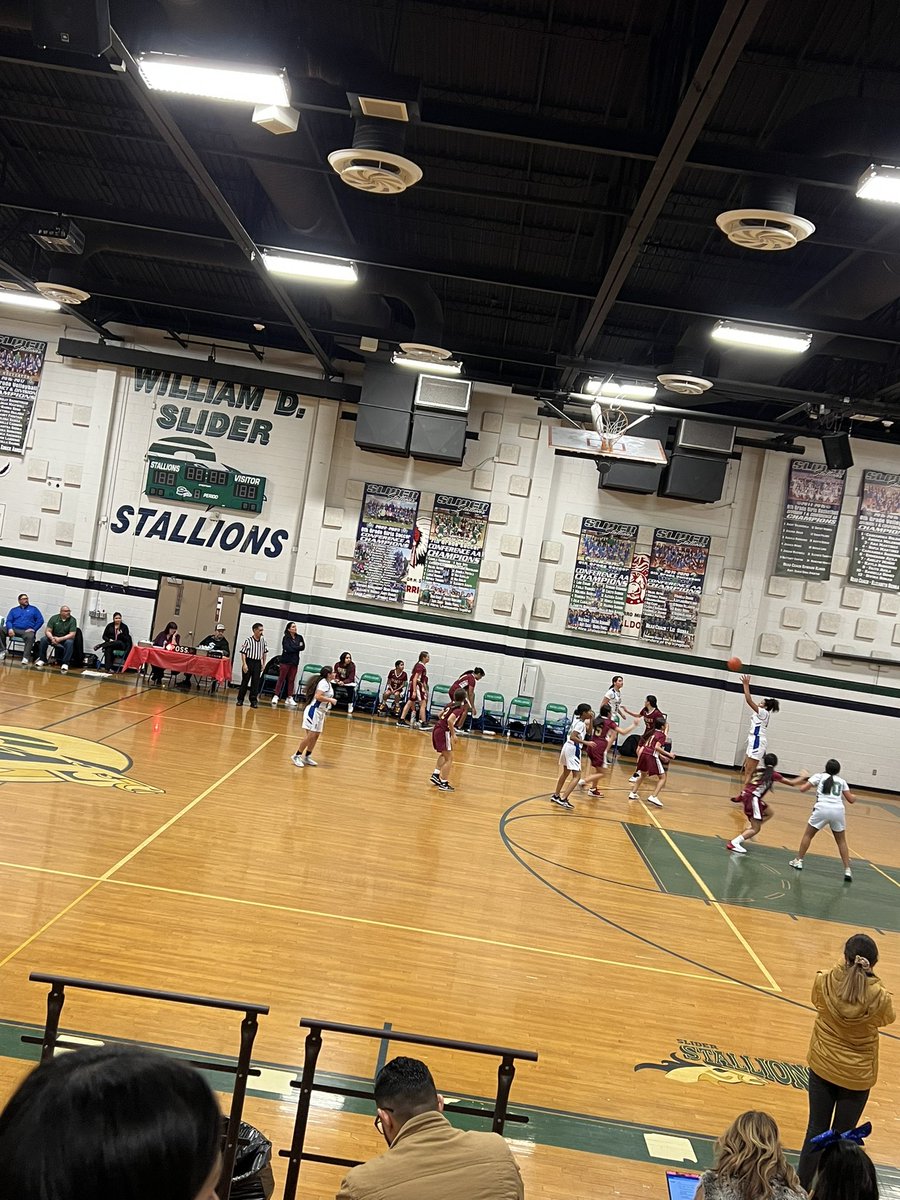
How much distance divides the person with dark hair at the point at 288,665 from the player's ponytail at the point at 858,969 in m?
15.7

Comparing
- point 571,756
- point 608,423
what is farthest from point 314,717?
point 608,423

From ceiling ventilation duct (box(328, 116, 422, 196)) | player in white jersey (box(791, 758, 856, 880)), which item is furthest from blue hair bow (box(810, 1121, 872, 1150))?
player in white jersey (box(791, 758, 856, 880))

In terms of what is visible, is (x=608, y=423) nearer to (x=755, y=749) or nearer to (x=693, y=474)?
(x=693, y=474)

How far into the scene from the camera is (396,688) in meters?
20.7

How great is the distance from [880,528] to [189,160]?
16.5 meters

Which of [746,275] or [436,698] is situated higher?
[746,275]

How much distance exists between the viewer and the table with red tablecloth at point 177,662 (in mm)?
19516

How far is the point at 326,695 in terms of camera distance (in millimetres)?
13992

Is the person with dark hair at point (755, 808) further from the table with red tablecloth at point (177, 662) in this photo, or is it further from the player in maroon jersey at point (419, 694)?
the table with red tablecloth at point (177, 662)

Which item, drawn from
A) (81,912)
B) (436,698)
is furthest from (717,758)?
(81,912)

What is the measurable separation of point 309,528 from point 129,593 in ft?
14.0

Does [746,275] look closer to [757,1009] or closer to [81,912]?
[757,1009]

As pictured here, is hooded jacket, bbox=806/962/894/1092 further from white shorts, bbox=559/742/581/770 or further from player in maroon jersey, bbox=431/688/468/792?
player in maroon jersey, bbox=431/688/468/792

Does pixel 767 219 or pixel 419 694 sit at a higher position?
pixel 767 219
